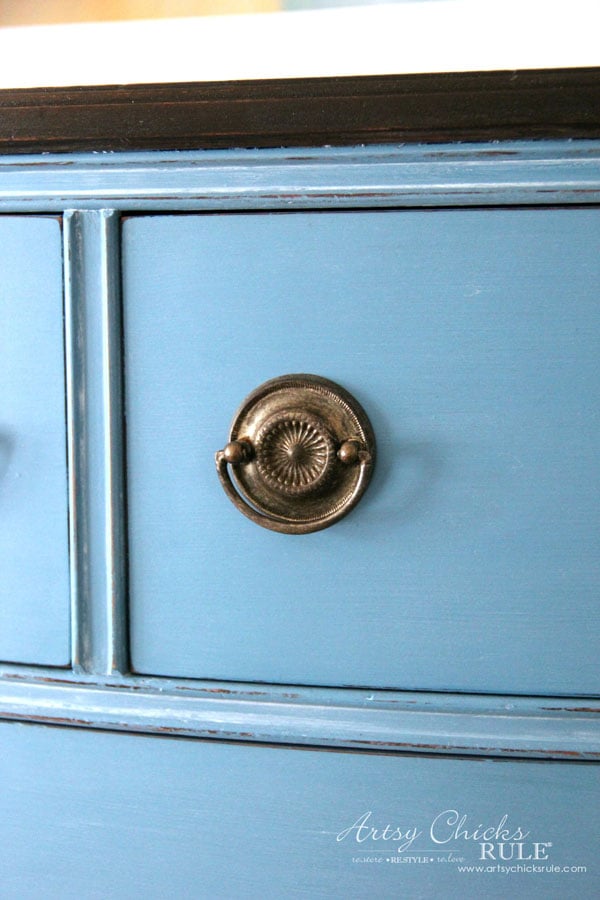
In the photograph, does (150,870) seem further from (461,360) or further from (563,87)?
(563,87)

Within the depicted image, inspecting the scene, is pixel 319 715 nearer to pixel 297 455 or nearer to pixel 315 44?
pixel 297 455

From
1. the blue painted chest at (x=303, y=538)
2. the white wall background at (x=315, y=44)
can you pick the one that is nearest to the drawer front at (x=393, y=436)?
the blue painted chest at (x=303, y=538)

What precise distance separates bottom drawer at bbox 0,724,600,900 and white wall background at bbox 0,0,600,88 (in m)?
0.42

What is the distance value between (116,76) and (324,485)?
0.38m

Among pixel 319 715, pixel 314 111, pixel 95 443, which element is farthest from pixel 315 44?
pixel 319 715

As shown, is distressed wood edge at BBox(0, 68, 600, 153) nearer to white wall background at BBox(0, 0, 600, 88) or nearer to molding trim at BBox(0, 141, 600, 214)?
molding trim at BBox(0, 141, 600, 214)

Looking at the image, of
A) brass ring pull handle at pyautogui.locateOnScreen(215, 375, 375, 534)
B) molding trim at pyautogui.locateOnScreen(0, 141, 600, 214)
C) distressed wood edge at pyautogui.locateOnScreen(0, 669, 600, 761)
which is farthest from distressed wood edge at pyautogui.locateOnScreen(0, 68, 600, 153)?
distressed wood edge at pyautogui.locateOnScreen(0, 669, 600, 761)

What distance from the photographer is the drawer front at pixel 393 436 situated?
1.11ft

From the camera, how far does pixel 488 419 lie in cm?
34

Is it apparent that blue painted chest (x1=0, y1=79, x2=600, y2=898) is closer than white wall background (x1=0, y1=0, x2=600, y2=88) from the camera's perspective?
Yes

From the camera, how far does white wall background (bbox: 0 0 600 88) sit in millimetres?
496

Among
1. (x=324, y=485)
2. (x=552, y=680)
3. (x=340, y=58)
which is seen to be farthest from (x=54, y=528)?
(x=340, y=58)

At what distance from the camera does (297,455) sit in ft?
1.12

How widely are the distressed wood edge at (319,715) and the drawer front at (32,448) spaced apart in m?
0.03
